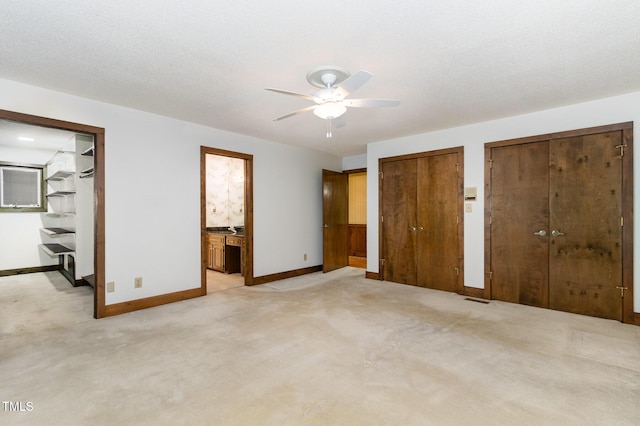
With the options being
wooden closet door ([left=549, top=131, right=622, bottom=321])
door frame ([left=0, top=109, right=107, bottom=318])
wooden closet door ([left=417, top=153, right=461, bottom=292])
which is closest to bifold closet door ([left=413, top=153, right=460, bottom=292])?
wooden closet door ([left=417, top=153, right=461, bottom=292])

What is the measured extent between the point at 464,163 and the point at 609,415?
326 cm

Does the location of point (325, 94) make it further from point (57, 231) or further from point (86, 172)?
point (57, 231)

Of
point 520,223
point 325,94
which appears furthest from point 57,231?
point 520,223

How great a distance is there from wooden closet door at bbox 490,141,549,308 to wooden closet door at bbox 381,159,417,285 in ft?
3.76

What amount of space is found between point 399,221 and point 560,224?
209 cm

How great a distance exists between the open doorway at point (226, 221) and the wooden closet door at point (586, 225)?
4.09m

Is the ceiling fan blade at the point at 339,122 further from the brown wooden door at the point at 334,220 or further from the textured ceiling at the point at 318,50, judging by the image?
the brown wooden door at the point at 334,220

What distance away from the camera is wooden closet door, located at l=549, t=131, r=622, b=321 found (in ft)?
11.3

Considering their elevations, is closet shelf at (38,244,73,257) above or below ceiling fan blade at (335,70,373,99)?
below

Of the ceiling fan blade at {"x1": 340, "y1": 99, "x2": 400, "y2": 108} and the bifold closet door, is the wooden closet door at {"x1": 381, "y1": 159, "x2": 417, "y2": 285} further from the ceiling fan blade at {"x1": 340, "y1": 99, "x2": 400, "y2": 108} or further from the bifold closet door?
the ceiling fan blade at {"x1": 340, "y1": 99, "x2": 400, "y2": 108}

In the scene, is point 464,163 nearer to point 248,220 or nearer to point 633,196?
point 633,196

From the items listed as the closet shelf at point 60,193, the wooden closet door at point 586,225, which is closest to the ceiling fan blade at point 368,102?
the wooden closet door at point 586,225

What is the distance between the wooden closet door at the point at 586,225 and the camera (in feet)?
11.3

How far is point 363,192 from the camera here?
8.04 metres
